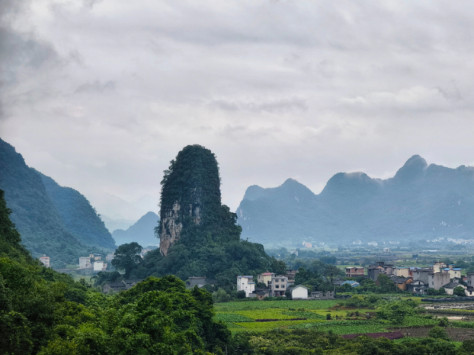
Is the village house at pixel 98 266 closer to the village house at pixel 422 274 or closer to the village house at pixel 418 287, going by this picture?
the village house at pixel 422 274

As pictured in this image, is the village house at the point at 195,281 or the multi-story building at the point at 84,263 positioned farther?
the multi-story building at the point at 84,263

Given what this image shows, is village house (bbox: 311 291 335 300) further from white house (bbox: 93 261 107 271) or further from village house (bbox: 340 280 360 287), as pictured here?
white house (bbox: 93 261 107 271)

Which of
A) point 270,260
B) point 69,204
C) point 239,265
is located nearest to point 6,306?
point 239,265

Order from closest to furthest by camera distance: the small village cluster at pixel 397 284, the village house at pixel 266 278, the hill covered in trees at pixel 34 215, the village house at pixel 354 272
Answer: the small village cluster at pixel 397 284 → the village house at pixel 266 278 → the village house at pixel 354 272 → the hill covered in trees at pixel 34 215

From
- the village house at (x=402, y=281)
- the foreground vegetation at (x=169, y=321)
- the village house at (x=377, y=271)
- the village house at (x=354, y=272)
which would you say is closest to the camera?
the foreground vegetation at (x=169, y=321)

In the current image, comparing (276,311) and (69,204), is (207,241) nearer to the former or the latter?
(276,311)

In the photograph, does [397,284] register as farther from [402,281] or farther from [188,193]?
[188,193]

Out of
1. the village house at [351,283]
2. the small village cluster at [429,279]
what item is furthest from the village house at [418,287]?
the village house at [351,283]

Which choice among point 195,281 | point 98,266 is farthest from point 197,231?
point 98,266

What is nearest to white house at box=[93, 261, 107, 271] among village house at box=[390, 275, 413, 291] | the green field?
the green field
